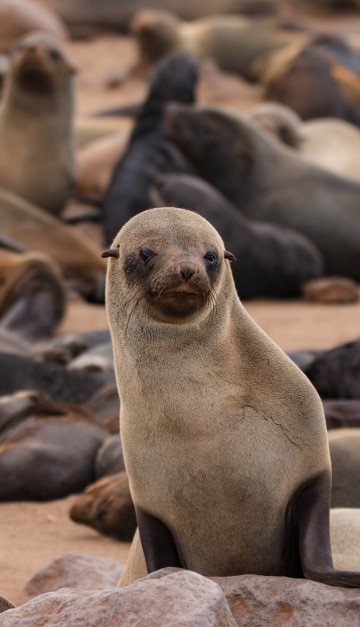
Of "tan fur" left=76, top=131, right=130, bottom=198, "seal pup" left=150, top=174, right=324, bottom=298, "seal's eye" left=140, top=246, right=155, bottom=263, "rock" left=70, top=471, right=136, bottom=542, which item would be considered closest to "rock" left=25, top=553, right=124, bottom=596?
"rock" left=70, top=471, right=136, bottom=542

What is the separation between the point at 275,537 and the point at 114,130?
1121 centimetres

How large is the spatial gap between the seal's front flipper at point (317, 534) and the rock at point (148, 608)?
0.41 metres

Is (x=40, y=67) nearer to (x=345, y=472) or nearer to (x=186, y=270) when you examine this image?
(x=345, y=472)

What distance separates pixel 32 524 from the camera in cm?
489

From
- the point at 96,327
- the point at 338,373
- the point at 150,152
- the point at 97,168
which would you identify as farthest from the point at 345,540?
the point at 97,168

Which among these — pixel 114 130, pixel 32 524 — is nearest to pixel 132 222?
pixel 32 524

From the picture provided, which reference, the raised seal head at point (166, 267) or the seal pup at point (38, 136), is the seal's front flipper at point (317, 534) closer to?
the raised seal head at point (166, 267)

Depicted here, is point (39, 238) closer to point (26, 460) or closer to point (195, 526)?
point (26, 460)

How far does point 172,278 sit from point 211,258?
0.21m

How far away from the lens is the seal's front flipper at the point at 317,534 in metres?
2.81

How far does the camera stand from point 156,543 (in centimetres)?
315

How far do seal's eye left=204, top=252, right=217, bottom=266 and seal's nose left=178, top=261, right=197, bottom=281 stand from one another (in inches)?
6.8

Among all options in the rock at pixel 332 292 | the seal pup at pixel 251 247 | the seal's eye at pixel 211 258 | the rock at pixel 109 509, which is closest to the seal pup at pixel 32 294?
the seal pup at pixel 251 247

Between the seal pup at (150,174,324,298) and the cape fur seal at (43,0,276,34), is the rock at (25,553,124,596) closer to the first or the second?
the seal pup at (150,174,324,298)
